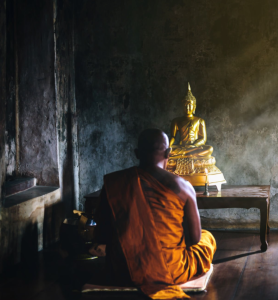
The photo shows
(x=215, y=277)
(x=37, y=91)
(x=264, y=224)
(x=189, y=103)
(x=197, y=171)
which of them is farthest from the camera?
(x=189, y=103)

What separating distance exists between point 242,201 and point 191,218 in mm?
1330

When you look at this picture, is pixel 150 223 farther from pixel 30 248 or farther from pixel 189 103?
pixel 189 103

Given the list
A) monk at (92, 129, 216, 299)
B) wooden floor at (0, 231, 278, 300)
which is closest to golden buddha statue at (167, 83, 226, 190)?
wooden floor at (0, 231, 278, 300)

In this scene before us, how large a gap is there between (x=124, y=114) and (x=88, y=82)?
63cm

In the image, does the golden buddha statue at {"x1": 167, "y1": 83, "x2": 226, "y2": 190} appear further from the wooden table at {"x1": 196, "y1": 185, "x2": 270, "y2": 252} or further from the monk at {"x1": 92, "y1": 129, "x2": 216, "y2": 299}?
the monk at {"x1": 92, "y1": 129, "x2": 216, "y2": 299}

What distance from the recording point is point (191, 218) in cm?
286

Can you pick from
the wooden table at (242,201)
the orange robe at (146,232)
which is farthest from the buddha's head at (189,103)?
the orange robe at (146,232)

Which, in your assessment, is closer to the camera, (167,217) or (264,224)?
(167,217)

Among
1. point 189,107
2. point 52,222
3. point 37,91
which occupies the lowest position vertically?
point 52,222

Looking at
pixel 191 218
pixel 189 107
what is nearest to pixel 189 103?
pixel 189 107

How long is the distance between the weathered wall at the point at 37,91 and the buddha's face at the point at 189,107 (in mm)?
1524

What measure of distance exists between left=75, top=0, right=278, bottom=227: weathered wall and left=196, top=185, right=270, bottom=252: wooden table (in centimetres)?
79

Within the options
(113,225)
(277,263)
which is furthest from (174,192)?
(277,263)

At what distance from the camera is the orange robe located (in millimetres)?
2748
